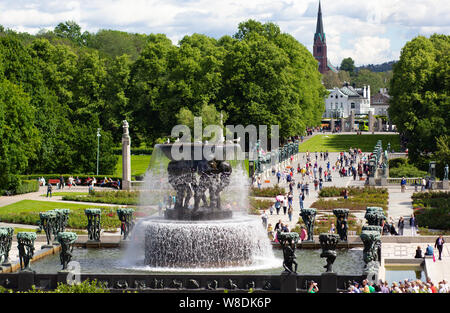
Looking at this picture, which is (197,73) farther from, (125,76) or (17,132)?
(17,132)

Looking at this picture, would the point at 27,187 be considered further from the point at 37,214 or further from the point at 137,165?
the point at 137,165

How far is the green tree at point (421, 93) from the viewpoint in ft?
255

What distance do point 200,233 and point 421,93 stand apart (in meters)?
67.1

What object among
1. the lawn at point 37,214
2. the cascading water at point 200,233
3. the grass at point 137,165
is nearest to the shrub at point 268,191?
the lawn at point 37,214

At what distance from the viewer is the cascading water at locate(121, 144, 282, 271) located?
31.3 metres

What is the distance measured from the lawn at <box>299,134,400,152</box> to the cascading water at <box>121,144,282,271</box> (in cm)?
7234

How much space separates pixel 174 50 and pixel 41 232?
53552 millimetres

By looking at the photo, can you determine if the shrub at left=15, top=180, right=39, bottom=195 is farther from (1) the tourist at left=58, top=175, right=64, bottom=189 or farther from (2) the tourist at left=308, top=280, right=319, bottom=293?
(2) the tourist at left=308, top=280, right=319, bottom=293

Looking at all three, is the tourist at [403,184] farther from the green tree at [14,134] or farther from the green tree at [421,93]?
the green tree at [14,134]

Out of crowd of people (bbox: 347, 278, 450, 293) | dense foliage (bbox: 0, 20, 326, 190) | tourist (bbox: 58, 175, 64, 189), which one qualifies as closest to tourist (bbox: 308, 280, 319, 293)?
crowd of people (bbox: 347, 278, 450, 293)

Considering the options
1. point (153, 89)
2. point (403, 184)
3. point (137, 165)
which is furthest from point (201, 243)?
point (153, 89)

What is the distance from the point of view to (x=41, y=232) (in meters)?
42.6
